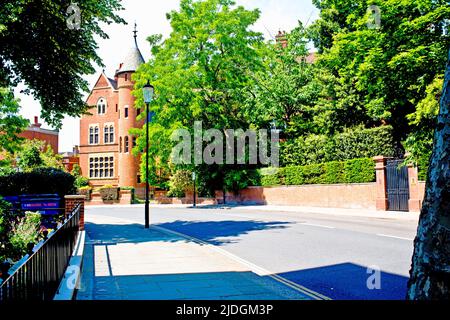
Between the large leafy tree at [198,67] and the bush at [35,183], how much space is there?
15.1 m

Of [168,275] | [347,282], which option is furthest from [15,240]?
[347,282]

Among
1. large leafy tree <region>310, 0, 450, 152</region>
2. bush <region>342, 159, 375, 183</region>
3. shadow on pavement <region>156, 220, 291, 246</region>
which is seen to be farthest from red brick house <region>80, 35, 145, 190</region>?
shadow on pavement <region>156, 220, 291, 246</region>

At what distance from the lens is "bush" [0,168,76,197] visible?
52.0 feet

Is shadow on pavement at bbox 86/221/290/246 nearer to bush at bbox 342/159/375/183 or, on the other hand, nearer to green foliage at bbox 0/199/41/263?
green foliage at bbox 0/199/41/263

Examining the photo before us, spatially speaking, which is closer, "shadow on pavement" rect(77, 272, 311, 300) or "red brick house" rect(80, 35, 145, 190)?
"shadow on pavement" rect(77, 272, 311, 300)

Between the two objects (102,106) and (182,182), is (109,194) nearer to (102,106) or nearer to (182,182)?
(182,182)

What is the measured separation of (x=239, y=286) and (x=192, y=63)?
29061 millimetres

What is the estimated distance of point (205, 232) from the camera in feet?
45.1

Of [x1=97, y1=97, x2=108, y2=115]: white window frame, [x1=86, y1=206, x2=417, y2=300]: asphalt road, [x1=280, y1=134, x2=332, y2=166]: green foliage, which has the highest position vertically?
[x1=97, y1=97, x2=108, y2=115]: white window frame

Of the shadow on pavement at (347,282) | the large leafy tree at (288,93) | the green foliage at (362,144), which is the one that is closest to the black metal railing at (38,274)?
the shadow on pavement at (347,282)

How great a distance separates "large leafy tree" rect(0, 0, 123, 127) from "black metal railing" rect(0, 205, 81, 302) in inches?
271

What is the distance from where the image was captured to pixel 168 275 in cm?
691

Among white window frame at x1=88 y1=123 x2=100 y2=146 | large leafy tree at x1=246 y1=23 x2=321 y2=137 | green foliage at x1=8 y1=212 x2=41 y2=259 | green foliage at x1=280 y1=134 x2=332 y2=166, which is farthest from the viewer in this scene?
white window frame at x1=88 y1=123 x2=100 y2=146
